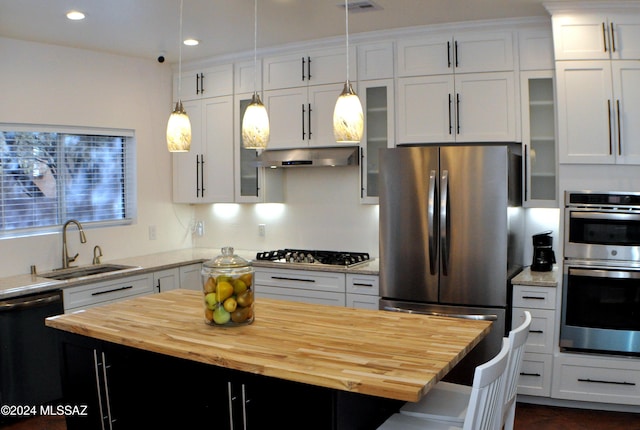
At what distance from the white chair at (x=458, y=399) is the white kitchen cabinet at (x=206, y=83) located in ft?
11.7

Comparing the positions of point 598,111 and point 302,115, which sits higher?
point 302,115

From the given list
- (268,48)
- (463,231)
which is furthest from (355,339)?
(268,48)

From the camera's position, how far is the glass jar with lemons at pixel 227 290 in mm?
2404

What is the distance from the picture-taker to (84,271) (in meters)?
4.53

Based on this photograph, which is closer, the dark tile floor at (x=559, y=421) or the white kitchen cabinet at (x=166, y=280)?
the dark tile floor at (x=559, y=421)

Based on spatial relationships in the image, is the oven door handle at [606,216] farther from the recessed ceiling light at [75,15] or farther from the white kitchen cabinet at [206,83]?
the recessed ceiling light at [75,15]

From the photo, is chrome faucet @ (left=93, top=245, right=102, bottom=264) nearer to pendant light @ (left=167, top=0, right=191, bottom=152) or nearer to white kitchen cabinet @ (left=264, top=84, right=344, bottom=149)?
white kitchen cabinet @ (left=264, top=84, right=344, bottom=149)

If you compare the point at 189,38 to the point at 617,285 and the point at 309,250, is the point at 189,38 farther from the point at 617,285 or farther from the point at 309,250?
the point at 617,285

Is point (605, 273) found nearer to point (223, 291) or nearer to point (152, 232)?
point (223, 291)

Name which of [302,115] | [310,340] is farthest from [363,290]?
[310,340]

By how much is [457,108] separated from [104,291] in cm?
291

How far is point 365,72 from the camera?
14.6ft

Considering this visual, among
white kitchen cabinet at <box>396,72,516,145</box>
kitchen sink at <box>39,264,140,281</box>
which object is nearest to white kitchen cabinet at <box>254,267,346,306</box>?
kitchen sink at <box>39,264,140,281</box>

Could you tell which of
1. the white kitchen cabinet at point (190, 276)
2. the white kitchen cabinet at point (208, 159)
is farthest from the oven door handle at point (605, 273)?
the white kitchen cabinet at point (190, 276)
